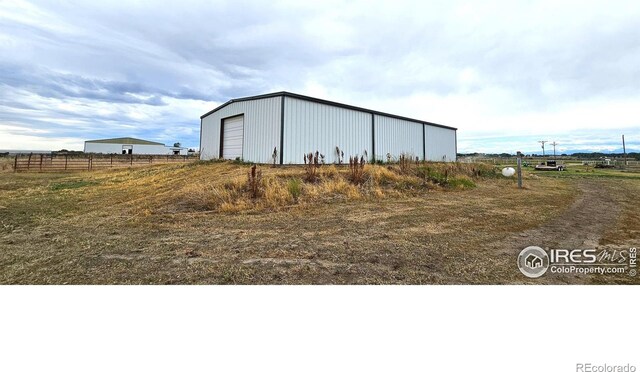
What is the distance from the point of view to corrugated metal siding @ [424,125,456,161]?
72.4ft

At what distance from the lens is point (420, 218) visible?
5.79 metres

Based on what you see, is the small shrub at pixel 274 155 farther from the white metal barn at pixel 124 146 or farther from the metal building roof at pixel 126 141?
the metal building roof at pixel 126 141

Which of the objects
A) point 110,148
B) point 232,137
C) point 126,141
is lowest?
point 232,137

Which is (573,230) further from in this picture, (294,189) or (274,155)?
(274,155)

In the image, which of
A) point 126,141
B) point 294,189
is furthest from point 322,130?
point 126,141

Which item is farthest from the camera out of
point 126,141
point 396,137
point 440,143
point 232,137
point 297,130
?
point 126,141

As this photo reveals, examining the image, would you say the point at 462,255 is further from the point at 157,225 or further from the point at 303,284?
the point at 157,225

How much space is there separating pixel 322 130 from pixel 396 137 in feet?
21.2

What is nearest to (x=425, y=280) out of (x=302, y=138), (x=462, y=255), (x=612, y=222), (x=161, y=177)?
(x=462, y=255)

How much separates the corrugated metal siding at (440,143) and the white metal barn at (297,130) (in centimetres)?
174

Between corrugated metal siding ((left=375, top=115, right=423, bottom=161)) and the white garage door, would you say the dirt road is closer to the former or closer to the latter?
corrugated metal siding ((left=375, top=115, right=423, bottom=161))

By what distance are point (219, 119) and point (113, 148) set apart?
58488 mm

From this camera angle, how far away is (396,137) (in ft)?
61.3

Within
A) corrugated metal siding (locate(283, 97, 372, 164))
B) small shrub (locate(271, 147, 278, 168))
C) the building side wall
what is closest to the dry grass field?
small shrub (locate(271, 147, 278, 168))
